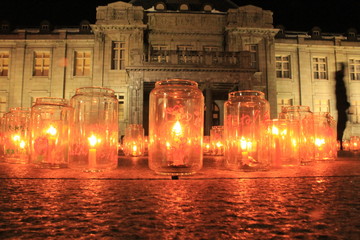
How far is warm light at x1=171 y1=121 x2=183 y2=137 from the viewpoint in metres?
1.58

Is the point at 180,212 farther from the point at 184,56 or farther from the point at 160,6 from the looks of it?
the point at 160,6

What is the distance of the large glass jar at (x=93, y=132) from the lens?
1.94 metres

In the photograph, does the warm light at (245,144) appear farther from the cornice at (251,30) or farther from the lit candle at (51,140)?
the cornice at (251,30)

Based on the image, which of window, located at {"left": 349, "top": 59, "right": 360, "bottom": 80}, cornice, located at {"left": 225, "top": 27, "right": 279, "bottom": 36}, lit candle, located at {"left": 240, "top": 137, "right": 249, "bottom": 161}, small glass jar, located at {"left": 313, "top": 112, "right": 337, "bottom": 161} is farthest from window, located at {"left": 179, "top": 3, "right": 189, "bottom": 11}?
lit candle, located at {"left": 240, "top": 137, "right": 249, "bottom": 161}

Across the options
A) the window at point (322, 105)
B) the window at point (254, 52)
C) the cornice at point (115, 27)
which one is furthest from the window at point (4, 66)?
the window at point (322, 105)

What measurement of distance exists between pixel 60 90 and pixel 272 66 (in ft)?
45.5

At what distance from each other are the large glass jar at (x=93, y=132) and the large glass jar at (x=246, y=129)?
97cm

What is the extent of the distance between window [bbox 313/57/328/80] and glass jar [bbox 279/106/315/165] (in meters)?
17.6

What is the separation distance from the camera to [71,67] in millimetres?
16797

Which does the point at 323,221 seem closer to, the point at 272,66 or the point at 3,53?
the point at 272,66

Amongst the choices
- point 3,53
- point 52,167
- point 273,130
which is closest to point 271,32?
point 273,130

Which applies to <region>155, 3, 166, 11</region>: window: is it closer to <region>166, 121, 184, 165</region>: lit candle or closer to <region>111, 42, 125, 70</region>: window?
<region>111, 42, 125, 70</region>: window

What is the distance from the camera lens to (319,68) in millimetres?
18234

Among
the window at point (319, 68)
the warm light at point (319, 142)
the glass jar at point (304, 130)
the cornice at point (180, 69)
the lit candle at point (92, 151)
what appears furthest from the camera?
the window at point (319, 68)
